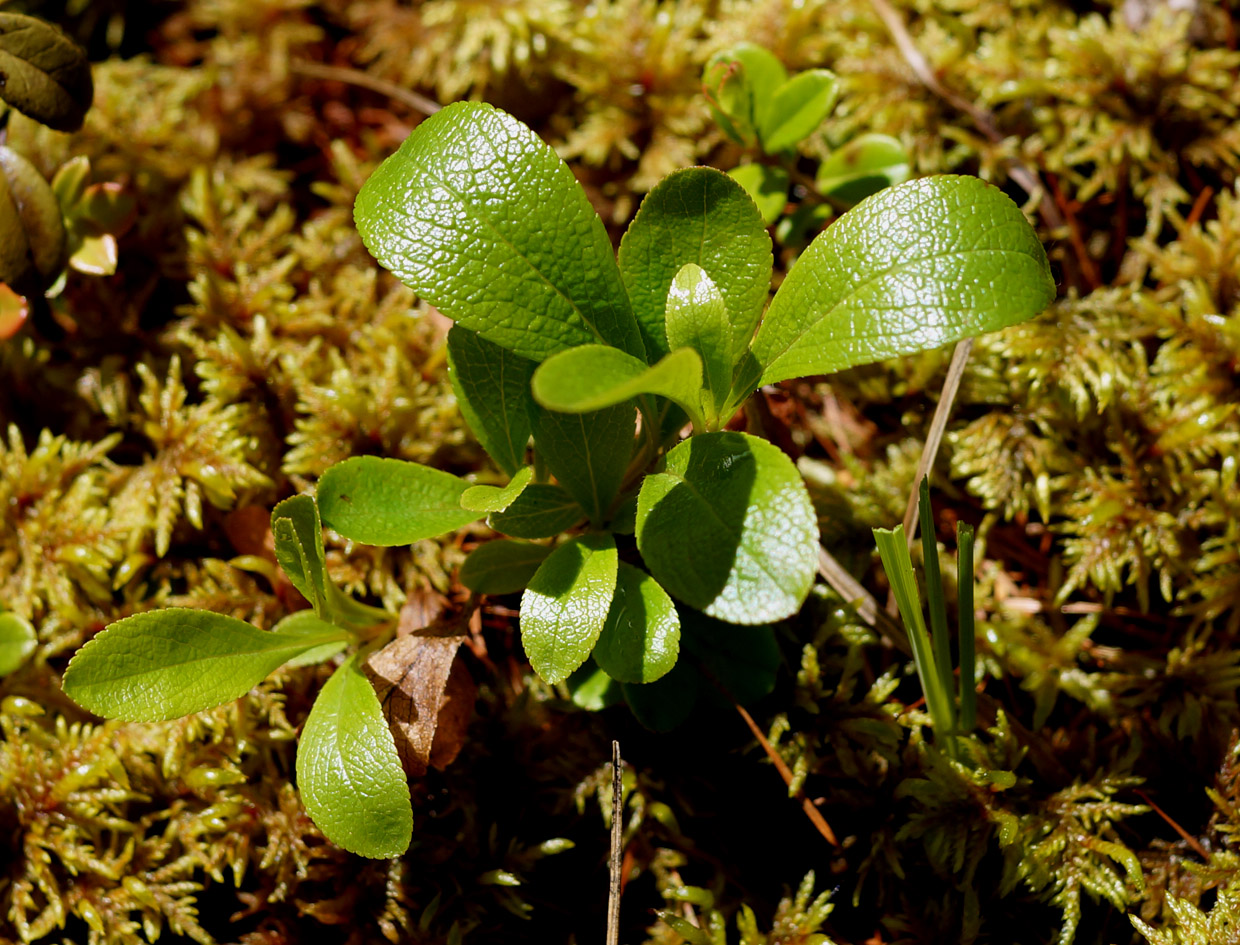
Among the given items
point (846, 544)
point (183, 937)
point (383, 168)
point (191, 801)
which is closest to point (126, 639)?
point (191, 801)

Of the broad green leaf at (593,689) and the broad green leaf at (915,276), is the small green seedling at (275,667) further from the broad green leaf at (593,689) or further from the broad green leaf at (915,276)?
the broad green leaf at (915,276)

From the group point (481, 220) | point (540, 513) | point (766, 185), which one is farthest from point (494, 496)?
point (766, 185)

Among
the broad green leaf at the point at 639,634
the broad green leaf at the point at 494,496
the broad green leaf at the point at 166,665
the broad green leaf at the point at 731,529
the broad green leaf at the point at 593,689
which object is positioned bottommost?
the broad green leaf at the point at 593,689

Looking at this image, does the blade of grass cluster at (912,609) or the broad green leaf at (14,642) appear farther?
the broad green leaf at (14,642)

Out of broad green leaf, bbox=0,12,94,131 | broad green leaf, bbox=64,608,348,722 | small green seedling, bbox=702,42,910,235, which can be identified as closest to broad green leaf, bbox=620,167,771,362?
small green seedling, bbox=702,42,910,235

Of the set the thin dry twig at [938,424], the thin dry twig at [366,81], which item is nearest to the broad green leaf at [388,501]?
the thin dry twig at [938,424]

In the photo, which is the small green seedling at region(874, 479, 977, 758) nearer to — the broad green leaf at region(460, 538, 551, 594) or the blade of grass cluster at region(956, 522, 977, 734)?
the blade of grass cluster at region(956, 522, 977, 734)
